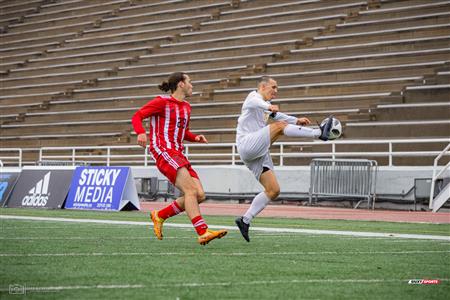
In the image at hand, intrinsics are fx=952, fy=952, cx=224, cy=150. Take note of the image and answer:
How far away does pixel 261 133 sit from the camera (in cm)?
1044

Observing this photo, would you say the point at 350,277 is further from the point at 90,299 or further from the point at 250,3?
the point at 250,3

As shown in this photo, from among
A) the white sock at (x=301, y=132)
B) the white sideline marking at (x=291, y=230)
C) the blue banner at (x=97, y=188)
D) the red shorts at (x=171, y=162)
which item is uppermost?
the white sock at (x=301, y=132)

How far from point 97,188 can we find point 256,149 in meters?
9.49

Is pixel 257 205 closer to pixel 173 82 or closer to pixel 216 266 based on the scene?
pixel 173 82

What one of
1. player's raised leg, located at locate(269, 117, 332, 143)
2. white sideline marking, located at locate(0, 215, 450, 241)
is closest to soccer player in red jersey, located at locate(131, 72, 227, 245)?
player's raised leg, located at locate(269, 117, 332, 143)

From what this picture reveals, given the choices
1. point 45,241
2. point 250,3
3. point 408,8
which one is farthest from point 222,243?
point 250,3

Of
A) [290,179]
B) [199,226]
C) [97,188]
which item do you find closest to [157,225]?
[199,226]

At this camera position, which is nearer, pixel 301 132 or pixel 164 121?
pixel 301 132

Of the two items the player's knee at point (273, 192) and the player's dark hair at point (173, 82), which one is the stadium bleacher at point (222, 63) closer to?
the player's knee at point (273, 192)

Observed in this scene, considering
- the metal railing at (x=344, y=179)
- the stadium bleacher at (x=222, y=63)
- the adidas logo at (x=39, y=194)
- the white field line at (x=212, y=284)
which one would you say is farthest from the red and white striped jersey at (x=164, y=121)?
the stadium bleacher at (x=222, y=63)

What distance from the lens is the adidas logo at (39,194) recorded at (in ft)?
66.2

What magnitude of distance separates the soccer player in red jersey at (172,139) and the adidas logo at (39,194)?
1022cm

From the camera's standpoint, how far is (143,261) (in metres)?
7.86

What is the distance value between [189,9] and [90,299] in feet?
102
